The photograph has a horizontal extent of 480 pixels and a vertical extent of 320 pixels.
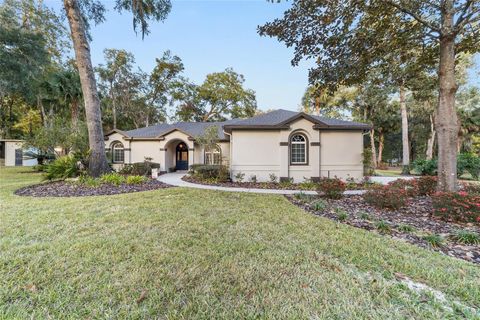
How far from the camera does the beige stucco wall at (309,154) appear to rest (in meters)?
11.8

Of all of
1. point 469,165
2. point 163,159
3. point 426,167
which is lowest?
point 426,167

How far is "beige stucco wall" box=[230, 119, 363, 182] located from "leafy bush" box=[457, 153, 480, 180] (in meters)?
8.91

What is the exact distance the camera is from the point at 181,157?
1872cm

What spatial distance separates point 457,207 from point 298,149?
745 centimetres

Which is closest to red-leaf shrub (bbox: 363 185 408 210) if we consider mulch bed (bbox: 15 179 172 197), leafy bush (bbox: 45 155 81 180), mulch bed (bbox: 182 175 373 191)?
mulch bed (bbox: 182 175 373 191)

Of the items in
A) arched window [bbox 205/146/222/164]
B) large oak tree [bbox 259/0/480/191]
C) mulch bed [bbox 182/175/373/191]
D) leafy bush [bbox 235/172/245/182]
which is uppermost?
large oak tree [bbox 259/0/480/191]

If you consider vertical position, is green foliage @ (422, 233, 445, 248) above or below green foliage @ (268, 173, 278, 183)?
below

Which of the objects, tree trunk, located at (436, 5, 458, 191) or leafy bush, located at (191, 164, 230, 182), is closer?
tree trunk, located at (436, 5, 458, 191)

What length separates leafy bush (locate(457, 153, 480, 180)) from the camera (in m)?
13.8

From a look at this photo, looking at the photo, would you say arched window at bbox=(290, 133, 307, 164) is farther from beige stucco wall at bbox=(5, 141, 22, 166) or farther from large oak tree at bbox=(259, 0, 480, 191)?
beige stucco wall at bbox=(5, 141, 22, 166)

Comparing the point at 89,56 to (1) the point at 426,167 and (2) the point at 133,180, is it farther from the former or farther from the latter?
(1) the point at 426,167

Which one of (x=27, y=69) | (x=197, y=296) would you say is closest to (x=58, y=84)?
(x=27, y=69)

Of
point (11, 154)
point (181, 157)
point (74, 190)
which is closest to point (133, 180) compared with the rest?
point (74, 190)

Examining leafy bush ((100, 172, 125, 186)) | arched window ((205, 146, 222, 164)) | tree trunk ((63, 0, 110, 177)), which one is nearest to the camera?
leafy bush ((100, 172, 125, 186))
